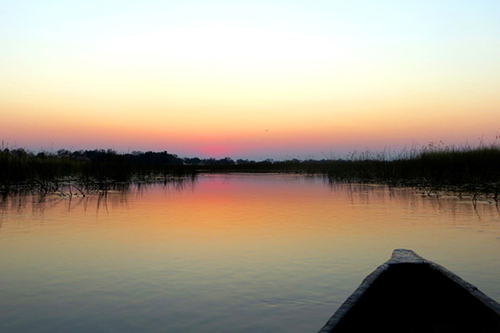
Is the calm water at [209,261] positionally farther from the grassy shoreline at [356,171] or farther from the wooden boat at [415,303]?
the grassy shoreline at [356,171]

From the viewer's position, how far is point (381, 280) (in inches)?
126

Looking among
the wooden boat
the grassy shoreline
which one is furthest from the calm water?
the grassy shoreline

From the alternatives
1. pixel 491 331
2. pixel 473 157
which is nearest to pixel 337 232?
pixel 491 331

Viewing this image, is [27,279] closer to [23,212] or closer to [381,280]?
[381,280]

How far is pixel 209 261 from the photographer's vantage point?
4.84 meters

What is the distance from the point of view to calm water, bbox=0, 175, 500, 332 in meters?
3.21

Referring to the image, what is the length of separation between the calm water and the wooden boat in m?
0.41

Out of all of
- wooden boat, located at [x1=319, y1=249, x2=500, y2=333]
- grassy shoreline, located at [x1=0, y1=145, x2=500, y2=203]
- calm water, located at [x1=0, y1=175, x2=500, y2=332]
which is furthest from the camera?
grassy shoreline, located at [x1=0, y1=145, x2=500, y2=203]

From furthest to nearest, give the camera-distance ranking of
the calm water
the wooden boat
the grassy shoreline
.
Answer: the grassy shoreline → the calm water → the wooden boat

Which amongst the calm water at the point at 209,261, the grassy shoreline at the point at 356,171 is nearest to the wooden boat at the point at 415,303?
the calm water at the point at 209,261

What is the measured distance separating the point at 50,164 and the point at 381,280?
15974 millimetres

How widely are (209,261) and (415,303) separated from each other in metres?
2.39

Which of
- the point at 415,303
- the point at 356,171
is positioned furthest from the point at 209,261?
the point at 356,171

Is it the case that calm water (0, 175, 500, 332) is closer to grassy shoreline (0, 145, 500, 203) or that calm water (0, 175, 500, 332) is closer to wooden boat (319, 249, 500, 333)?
wooden boat (319, 249, 500, 333)
